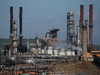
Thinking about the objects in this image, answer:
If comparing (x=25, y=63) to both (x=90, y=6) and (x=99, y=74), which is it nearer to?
(x=99, y=74)

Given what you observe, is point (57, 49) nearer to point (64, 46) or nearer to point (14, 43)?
point (64, 46)

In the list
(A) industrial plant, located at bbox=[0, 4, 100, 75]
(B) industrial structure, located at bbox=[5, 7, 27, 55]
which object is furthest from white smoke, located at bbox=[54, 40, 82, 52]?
(B) industrial structure, located at bbox=[5, 7, 27, 55]

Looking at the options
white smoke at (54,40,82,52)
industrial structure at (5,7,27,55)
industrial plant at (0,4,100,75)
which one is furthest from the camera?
white smoke at (54,40,82,52)

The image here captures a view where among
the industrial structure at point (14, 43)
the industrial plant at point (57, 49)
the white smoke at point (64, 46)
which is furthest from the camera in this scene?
the white smoke at point (64, 46)

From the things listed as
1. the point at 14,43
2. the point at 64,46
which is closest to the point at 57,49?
the point at 64,46

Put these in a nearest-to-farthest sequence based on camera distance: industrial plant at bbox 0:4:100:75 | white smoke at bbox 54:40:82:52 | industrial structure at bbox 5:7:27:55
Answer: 1. industrial plant at bbox 0:4:100:75
2. industrial structure at bbox 5:7:27:55
3. white smoke at bbox 54:40:82:52

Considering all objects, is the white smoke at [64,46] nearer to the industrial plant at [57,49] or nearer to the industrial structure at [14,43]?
the industrial plant at [57,49]

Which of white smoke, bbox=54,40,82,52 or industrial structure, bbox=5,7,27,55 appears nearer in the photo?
industrial structure, bbox=5,7,27,55

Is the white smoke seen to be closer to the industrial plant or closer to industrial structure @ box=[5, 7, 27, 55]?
the industrial plant

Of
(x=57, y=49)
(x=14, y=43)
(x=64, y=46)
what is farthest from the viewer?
(x=64, y=46)

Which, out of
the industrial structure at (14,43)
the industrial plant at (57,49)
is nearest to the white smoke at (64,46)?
the industrial plant at (57,49)

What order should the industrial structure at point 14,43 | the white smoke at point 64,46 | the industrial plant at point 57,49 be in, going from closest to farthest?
the industrial plant at point 57,49, the industrial structure at point 14,43, the white smoke at point 64,46

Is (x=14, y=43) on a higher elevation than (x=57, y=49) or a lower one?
higher

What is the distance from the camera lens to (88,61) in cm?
3039
